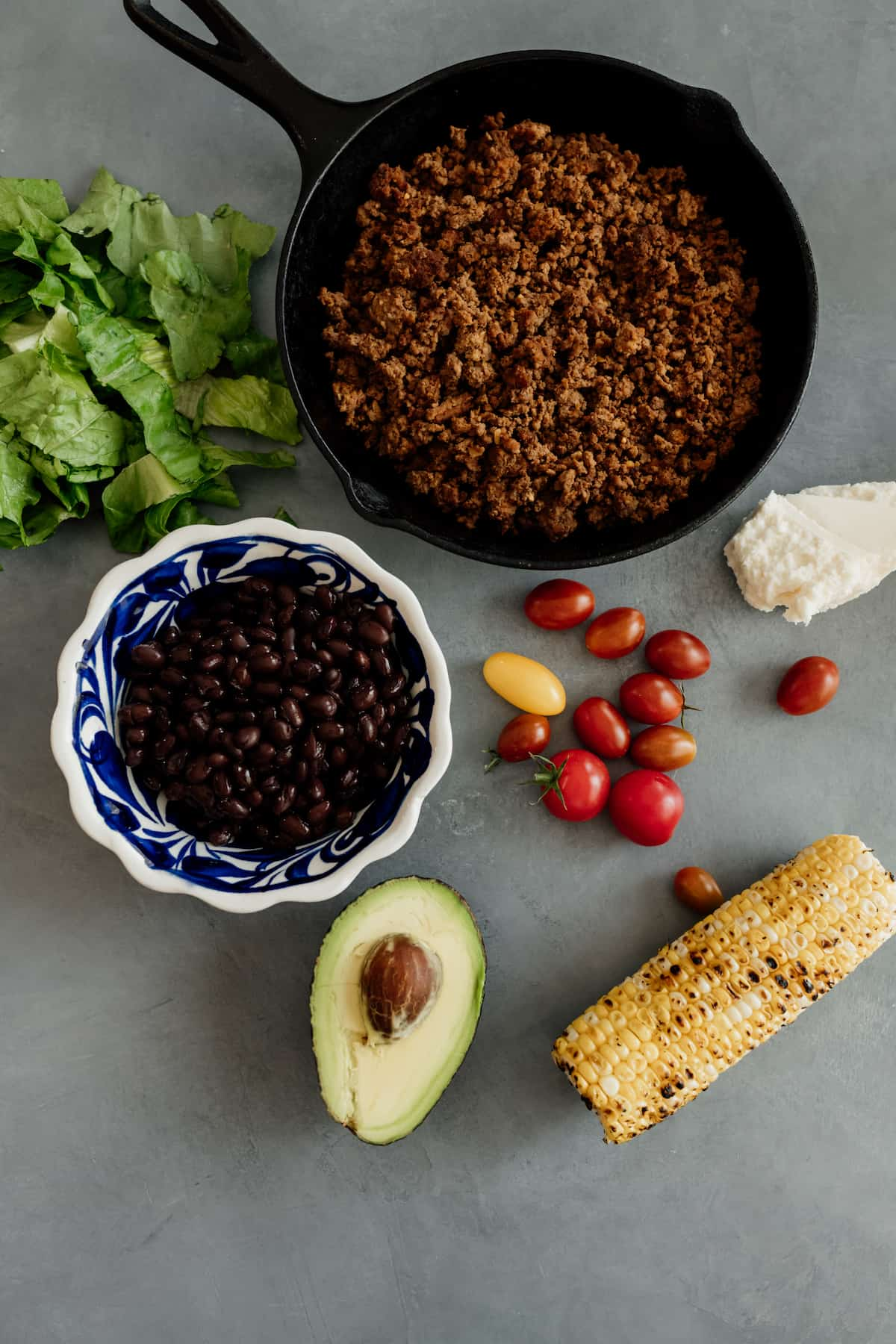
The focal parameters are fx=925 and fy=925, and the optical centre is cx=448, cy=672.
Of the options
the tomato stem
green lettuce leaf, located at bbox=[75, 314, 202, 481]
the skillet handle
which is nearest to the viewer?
the skillet handle

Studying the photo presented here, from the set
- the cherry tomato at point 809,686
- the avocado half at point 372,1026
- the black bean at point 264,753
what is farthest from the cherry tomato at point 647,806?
the black bean at point 264,753

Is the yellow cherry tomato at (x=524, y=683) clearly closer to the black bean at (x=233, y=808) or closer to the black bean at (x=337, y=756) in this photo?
the black bean at (x=337, y=756)

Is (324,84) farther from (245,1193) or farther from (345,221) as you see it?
(245,1193)

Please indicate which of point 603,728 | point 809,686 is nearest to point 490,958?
point 603,728

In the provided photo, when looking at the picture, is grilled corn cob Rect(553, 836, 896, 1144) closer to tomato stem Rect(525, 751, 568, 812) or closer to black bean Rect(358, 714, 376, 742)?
tomato stem Rect(525, 751, 568, 812)

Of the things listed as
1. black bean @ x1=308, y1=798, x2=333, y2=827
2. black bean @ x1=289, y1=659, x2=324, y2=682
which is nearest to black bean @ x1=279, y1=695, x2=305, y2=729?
black bean @ x1=289, y1=659, x2=324, y2=682

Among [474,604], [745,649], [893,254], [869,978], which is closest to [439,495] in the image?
[474,604]

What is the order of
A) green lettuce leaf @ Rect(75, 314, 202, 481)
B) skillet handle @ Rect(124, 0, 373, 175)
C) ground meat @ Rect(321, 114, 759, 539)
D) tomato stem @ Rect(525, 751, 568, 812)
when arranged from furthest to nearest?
tomato stem @ Rect(525, 751, 568, 812) < green lettuce leaf @ Rect(75, 314, 202, 481) < ground meat @ Rect(321, 114, 759, 539) < skillet handle @ Rect(124, 0, 373, 175)
